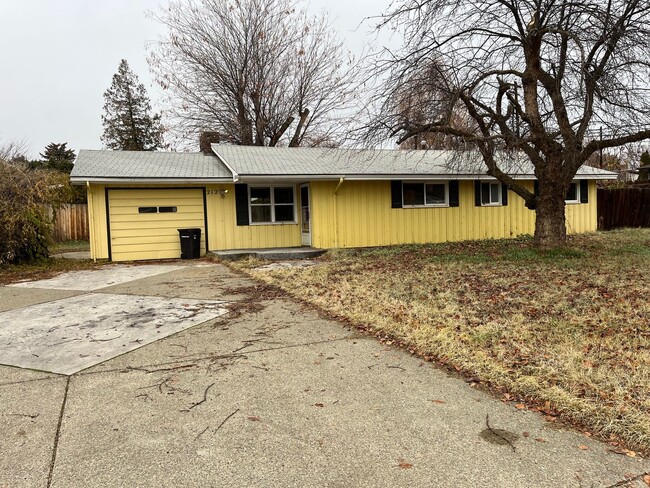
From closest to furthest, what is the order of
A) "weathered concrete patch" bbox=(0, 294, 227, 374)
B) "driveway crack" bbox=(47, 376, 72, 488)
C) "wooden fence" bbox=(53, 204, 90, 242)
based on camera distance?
"driveway crack" bbox=(47, 376, 72, 488) < "weathered concrete patch" bbox=(0, 294, 227, 374) < "wooden fence" bbox=(53, 204, 90, 242)

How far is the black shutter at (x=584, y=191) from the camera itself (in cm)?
1662

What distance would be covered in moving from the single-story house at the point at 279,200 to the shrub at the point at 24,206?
0.78 metres

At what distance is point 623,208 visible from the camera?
18.2 metres

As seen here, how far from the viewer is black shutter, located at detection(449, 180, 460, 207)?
1444cm

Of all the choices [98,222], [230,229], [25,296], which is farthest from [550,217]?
[98,222]

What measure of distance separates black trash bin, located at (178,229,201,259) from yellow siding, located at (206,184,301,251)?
0.52m

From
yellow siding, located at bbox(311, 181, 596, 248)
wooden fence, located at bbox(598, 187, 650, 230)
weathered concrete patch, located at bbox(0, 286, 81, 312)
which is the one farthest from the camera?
wooden fence, located at bbox(598, 187, 650, 230)

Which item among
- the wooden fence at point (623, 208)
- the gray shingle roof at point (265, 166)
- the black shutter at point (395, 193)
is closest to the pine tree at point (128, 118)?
the gray shingle roof at point (265, 166)

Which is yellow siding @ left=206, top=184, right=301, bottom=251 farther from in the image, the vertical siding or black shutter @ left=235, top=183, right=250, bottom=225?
the vertical siding

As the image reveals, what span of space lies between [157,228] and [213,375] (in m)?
9.91

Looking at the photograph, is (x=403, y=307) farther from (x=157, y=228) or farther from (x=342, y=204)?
(x=157, y=228)

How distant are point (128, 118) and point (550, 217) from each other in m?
31.7

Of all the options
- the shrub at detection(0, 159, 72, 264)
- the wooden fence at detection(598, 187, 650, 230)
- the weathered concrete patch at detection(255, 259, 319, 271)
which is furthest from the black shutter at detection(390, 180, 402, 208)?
the wooden fence at detection(598, 187, 650, 230)

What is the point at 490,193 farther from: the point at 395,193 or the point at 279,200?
the point at 279,200
